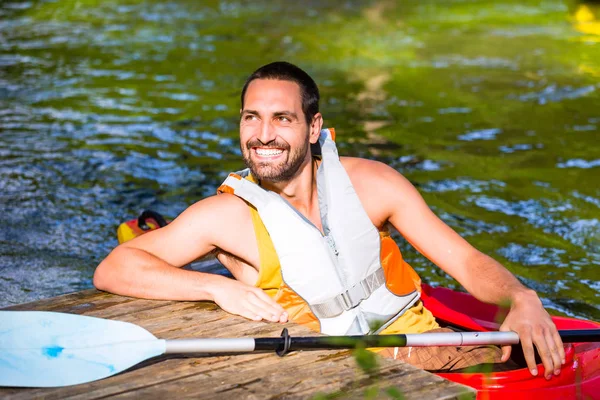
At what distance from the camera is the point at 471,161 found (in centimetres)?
747

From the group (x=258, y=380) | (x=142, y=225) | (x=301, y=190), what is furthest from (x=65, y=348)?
(x=142, y=225)

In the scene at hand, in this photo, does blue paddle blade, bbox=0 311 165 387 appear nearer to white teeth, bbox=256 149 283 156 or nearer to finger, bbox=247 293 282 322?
finger, bbox=247 293 282 322

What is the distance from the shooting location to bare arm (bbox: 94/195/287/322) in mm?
3230

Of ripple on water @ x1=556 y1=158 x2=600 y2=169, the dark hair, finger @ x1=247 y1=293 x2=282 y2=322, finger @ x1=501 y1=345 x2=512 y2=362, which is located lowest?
ripple on water @ x1=556 y1=158 x2=600 y2=169

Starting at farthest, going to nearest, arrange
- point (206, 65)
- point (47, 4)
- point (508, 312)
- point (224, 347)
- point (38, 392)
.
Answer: point (47, 4) < point (206, 65) < point (508, 312) < point (224, 347) < point (38, 392)

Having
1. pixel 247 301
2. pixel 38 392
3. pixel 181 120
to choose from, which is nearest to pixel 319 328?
pixel 247 301

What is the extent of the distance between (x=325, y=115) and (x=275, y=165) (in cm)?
582

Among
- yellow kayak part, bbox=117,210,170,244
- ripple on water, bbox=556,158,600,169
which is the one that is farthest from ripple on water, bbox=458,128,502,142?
yellow kayak part, bbox=117,210,170,244

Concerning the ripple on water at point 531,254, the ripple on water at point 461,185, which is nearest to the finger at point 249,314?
the ripple on water at point 531,254

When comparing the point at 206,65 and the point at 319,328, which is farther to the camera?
the point at 206,65

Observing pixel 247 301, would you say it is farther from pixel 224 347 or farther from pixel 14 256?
pixel 14 256

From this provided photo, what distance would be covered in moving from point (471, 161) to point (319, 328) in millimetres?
4543

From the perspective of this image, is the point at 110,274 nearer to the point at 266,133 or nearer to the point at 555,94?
the point at 266,133

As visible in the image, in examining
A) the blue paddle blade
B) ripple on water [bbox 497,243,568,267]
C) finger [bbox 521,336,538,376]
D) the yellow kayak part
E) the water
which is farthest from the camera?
the water
